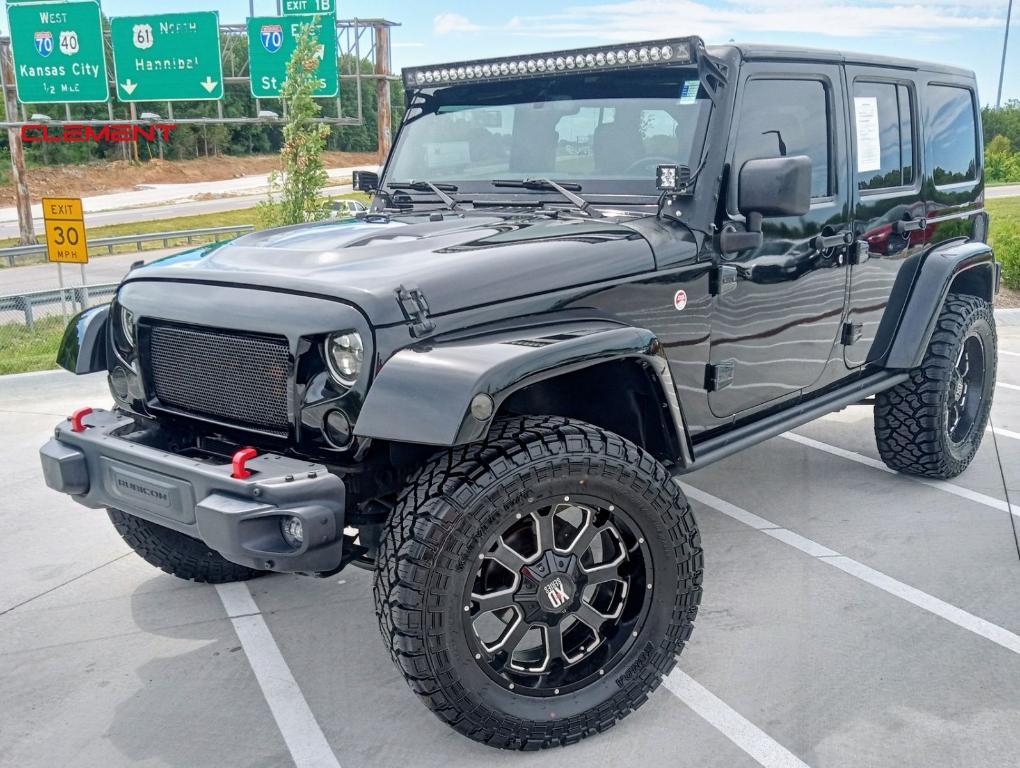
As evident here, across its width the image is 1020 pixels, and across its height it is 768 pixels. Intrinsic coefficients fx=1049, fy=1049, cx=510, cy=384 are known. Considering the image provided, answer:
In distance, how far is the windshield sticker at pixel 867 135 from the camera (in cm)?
461

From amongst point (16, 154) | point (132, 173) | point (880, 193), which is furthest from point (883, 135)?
point (132, 173)

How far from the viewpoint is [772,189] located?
3639mm

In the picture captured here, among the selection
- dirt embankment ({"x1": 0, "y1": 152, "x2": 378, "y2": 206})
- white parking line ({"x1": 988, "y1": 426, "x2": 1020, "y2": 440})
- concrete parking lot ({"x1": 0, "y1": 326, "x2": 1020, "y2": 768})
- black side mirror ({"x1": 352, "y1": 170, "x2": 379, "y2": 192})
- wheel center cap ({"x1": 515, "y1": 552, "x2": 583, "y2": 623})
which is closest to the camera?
wheel center cap ({"x1": 515, "y1": 552, "x2": 583, "y2": 623})

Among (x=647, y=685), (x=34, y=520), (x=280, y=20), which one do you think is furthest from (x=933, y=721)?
(x=280, y=20)

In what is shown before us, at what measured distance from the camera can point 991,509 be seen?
515cm

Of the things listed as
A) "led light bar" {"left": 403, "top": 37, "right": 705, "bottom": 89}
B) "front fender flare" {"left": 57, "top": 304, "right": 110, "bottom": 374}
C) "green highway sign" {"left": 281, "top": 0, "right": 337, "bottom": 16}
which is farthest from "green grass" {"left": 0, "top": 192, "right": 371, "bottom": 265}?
"front fender flare" {"left": 57, "top": 304, "right": 110, "bottom": 374}

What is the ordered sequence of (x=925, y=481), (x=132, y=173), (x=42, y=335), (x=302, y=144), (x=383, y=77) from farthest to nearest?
(x=132, y=173) → (x=383, y=77) → (x=302, y=144) → (x=42, y=335) → (x=925, y=481)

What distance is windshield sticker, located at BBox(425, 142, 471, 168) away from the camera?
4.39m

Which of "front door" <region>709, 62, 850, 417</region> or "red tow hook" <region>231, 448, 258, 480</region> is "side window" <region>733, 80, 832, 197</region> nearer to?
"front door" <region>709, 62, 850, 417</region>

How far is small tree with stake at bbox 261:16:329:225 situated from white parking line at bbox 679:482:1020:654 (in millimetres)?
7248

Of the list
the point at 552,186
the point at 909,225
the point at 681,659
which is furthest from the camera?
the point at 909,225

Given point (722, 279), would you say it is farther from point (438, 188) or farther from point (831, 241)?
point (438, 188)

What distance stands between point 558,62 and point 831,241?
1362 millimetres

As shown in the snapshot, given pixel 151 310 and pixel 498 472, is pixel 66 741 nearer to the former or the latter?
pixel 151 310
